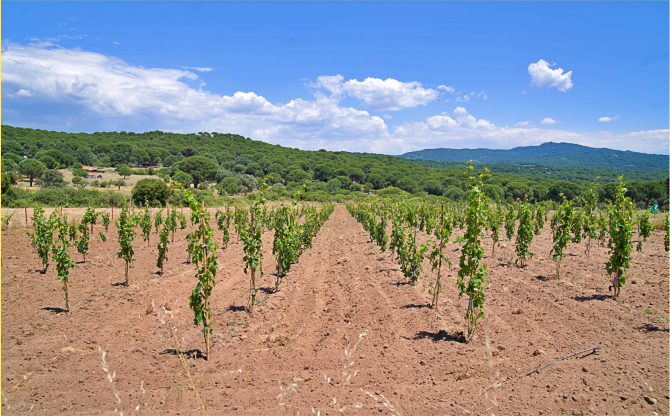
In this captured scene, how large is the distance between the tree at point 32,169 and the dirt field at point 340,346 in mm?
37610

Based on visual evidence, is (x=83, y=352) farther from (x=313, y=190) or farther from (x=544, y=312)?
(x=313, y=190)

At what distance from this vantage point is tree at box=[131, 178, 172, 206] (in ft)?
98.6

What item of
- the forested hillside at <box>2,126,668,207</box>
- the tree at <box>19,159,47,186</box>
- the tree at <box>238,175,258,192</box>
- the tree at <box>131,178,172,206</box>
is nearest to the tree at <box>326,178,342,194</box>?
the forested hillside at <box>2,126,668,207</box>

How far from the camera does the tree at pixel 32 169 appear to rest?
124 feet

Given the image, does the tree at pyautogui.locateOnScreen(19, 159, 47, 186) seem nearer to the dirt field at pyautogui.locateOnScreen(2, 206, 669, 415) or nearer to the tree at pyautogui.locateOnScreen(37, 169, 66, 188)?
the tree at pyautogui.locateOnScreen(37, 169, 66, 188)

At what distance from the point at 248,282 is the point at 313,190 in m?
56.8

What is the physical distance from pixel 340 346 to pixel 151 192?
3091cm

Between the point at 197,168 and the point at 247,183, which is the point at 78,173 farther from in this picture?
the point at 247,183

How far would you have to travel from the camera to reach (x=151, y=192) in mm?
30953

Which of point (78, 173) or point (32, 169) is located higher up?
point (32, 169)

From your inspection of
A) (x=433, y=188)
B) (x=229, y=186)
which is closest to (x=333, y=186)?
(x=433, y=188)

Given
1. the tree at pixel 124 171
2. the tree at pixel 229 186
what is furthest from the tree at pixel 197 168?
the tree at pixel 124 171

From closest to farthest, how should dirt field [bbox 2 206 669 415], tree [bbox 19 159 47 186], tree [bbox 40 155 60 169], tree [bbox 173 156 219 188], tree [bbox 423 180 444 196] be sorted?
dirt field [bbox 2 206 669 415]
tree [bbox 19 159 47 186]
tree [bbox 40 155 60 169]
tree [bbox 173 156 219 188]
tree [bbox 423 180 444 196]

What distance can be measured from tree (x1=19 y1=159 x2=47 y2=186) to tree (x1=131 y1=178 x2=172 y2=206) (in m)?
16.2
